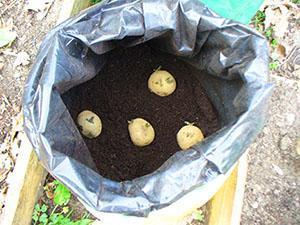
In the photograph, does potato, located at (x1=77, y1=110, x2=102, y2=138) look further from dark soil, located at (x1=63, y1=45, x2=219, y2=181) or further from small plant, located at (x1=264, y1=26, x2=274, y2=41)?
small plant, located at (x1=264, y1=26, x2=274, y2=41)

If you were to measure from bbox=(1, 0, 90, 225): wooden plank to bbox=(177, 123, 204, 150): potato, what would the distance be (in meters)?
0.41

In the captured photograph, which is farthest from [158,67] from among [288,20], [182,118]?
[288,20]

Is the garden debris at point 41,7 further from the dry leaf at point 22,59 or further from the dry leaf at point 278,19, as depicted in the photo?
the dry leaf at point 278,19

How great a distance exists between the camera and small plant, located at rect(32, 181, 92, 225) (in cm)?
144

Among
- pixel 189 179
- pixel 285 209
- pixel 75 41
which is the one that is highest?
pixel 75 41

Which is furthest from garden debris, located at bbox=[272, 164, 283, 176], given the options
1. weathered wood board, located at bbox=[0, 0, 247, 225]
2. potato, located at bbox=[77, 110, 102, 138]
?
potato, located at bbox=[77, 110, 102, 138]

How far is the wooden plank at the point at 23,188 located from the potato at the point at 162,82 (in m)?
0.40

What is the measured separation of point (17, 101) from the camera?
1.58 metres

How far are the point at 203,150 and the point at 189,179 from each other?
0.22 feet

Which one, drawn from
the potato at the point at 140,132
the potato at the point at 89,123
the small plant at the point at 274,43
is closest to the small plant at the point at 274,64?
the small plant at the point at 274,43

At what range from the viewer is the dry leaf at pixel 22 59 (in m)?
1.61

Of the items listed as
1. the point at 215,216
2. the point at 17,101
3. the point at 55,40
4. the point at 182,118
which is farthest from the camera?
the point at 17,101

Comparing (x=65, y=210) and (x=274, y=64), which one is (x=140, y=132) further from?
(x=274, y=64)

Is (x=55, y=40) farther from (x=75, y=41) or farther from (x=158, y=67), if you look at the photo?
(x=158, y=67)
